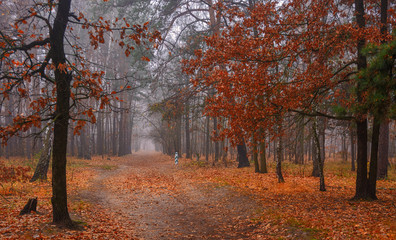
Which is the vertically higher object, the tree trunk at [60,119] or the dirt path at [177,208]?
the tree trunk at [60,119]

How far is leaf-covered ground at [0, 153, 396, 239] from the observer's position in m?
6.30

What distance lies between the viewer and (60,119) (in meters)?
6.34

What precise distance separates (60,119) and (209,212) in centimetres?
584

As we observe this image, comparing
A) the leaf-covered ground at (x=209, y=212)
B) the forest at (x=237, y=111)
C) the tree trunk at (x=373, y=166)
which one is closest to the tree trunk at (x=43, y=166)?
the leaf-covered ground at (x=209, y=212)

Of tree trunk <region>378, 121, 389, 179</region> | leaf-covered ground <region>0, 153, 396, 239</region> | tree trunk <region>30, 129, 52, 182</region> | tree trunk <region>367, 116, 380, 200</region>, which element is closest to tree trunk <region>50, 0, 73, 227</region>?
leaf-covered ground <region>0, 153, 396, 239</region>

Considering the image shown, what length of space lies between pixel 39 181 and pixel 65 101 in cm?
835

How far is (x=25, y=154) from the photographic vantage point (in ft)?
86.0

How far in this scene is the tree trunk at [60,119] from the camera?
640cm

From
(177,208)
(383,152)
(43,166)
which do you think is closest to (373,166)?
(177,208)

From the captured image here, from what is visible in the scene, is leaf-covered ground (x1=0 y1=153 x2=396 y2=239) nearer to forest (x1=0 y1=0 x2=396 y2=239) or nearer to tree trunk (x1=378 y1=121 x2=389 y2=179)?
forest (x1=0 y1=0 x2=396 y2=239)

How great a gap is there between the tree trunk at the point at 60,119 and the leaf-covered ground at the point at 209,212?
515 mm

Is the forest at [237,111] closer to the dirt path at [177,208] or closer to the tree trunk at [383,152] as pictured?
the dirt path at [177,208]

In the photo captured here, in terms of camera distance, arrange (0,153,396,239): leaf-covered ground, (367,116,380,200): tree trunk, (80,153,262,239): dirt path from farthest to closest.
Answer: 1. (367,116,380,200): tree trunk
2. (80,153,262,239): dirt path
3. (0,153,396,239): leaf-covered ground

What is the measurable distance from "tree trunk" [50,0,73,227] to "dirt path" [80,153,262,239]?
2.02m
